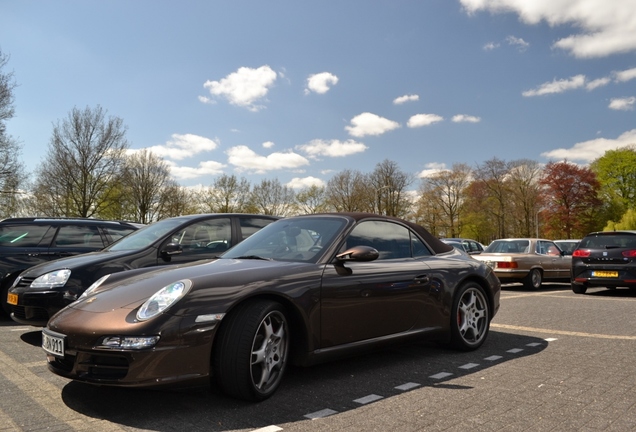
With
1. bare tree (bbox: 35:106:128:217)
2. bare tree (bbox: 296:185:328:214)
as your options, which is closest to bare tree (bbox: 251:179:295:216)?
bare tree (bbox: 296:185:328:214)

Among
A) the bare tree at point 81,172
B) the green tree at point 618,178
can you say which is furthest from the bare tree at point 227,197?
the green tree at point 618,178

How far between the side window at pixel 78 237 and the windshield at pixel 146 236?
167 cm

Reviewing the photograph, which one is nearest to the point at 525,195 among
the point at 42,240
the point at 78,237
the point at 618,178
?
the point at 618,178

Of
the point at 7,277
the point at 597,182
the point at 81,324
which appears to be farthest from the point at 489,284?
the point at 597,182

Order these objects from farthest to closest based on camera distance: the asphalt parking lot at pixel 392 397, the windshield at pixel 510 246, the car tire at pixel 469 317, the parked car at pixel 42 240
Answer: the windshield at pixel 510 246 → the parked car at pixel 42 240 → the car tire at pixel 469 317 → the asphalt parking lot at pixel 392 397

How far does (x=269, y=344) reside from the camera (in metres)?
3.77

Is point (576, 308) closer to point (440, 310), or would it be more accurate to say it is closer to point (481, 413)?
point (440, 310)

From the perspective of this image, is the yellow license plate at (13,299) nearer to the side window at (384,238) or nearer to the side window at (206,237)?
the side window at (206,237)

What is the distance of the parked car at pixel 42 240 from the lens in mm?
7688

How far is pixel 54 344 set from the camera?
3572 millimetres

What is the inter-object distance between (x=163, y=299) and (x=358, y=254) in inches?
60.5

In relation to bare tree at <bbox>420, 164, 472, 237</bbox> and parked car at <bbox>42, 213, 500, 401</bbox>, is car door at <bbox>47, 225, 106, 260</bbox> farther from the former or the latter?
bare tree at <bbox>420, 164, 472, 237</bbox>

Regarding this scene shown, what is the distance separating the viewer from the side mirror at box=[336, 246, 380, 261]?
13.7 ft

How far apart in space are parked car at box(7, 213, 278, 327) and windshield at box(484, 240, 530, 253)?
9682 millimetres
